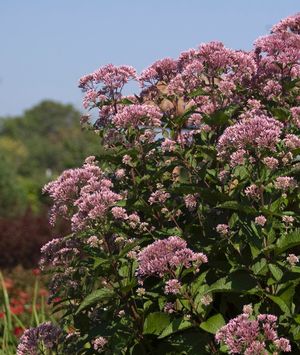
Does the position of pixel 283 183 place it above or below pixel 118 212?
below

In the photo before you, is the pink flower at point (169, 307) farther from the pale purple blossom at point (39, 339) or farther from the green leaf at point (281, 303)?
the pale purple blossom at point (39, 339)

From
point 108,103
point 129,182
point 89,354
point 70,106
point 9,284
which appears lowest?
point 89,354

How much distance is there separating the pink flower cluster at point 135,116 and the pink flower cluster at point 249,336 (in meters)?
1.58

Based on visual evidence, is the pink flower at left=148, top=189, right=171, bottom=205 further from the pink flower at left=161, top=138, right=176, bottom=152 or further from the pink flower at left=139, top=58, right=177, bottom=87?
the pink flower at left=139, top=58, right=177, bottom=87

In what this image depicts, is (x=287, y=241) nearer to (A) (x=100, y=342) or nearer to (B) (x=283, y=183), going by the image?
(B) (x=283, y=183)

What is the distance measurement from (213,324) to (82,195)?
1.12 m

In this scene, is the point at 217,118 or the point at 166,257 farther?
the point at 217,118

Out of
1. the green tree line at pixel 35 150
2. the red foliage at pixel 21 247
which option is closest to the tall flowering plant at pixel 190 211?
the green tree line at pixel 35 150

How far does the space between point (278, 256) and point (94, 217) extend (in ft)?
3.46

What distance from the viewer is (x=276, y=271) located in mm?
4594

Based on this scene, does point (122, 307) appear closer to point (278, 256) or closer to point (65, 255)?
point (65, 255)

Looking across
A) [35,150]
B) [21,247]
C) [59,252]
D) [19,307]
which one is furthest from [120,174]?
[35,150]

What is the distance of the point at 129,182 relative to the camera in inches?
217

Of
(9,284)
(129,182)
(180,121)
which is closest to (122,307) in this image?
(129,182)
